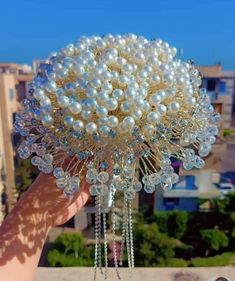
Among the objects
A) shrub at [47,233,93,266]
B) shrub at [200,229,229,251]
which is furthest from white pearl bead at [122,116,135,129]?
shrub at [200,229,229,251]

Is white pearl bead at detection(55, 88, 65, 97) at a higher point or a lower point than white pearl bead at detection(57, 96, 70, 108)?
higher

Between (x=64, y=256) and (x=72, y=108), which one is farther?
(x=64, y=256)

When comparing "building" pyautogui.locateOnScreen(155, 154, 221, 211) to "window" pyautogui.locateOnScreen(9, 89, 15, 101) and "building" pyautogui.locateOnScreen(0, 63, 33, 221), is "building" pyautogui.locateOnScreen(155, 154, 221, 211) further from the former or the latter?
"window" pyautogui.locateOnScreen(9, 89, 15, 101)

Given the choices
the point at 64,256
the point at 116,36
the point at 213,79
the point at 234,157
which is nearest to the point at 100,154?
the point at 116,36

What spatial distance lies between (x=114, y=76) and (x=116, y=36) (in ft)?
0.41

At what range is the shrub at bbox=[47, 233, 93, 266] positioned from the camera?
16.8 feet

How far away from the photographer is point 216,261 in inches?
199

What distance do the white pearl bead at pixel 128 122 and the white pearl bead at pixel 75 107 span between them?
83 millimetres

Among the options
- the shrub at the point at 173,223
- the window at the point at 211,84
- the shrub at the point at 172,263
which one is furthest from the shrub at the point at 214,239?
the window at the point at 211,84

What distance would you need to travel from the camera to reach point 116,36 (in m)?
0.77

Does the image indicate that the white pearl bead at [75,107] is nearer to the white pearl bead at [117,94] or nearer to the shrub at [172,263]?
the white pearl bead at [117,94]

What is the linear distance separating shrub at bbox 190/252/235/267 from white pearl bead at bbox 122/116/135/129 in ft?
14.7

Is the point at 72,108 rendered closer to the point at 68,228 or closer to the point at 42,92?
the point at 42,92

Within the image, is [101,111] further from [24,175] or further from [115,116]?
[24,175]
